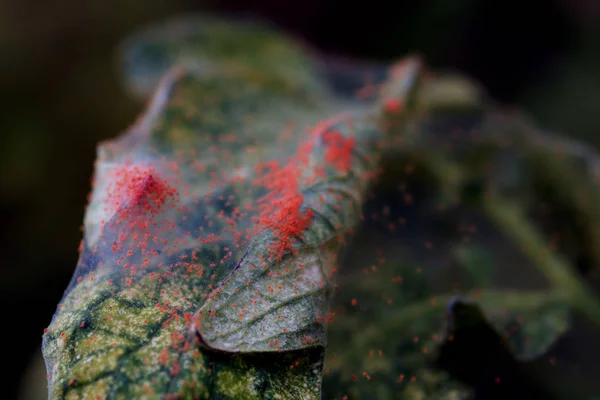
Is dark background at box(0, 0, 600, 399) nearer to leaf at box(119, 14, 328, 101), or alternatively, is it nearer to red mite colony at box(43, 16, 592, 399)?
leaf at box(119, 14, 328, 101)

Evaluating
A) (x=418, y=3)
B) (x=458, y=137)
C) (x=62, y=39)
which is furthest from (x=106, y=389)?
(x=418, y=3)

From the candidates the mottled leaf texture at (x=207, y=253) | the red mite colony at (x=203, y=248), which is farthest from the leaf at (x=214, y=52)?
the red mite colony at (x=203, y=248)

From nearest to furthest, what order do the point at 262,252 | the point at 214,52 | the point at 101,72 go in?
the point at 262,252, the point at 214,52, the point at 101,72

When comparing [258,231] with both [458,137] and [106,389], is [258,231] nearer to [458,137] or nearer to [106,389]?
[106,389]

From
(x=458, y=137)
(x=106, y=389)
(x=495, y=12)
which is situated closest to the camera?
(x=106, y=389)

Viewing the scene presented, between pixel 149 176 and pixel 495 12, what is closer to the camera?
pixel 149 176

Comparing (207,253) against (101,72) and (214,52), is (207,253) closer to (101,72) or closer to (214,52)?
(214,52)

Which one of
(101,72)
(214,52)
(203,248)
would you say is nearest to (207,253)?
(203,248)

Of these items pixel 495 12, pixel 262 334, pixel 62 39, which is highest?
pixel 262 334
